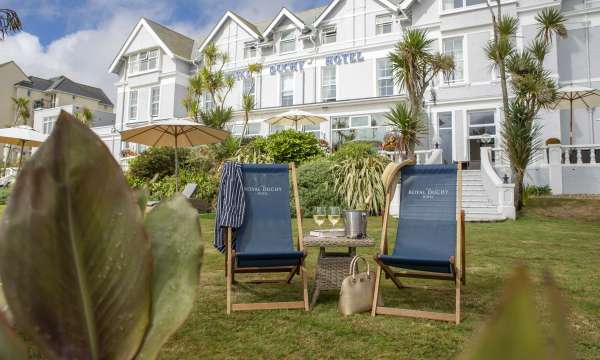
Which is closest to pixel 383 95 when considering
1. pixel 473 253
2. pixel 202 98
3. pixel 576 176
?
pixel 576 176

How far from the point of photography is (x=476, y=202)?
1114cm

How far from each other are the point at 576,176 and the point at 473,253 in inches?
370

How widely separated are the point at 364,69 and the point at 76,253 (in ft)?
66.8

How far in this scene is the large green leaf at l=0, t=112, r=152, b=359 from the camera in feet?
1.11

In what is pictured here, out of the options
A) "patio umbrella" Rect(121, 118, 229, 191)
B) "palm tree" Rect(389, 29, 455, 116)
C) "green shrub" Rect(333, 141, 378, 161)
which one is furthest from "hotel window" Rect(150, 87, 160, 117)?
"palm tree" Rect(389, 29, 455, 116)

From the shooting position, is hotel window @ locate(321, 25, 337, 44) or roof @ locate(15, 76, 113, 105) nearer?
hotel window @ locate(321, 25, 337, 44)

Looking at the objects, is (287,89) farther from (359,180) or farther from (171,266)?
(171,266)

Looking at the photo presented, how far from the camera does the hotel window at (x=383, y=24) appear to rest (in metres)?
19.7

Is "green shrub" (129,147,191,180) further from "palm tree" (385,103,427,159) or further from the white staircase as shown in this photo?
the white staircase

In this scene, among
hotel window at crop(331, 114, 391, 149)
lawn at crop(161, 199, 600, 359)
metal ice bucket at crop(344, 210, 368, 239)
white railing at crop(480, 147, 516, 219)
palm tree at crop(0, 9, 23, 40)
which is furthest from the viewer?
hotel window at crop(331, 114, 391, 149)

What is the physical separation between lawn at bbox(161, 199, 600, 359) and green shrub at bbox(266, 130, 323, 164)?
8.57m

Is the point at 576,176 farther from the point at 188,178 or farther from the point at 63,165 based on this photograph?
the point at 63,165

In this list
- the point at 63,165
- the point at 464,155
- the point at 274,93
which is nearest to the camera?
the point at 63,165

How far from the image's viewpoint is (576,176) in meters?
12.9
